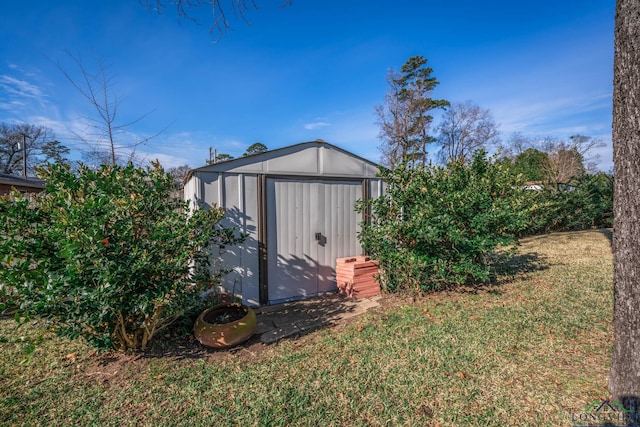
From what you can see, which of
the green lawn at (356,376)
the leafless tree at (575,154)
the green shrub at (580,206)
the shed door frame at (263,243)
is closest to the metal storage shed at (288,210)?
the shed door frame at (263,243)


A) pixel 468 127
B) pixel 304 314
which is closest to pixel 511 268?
pixel 304 314

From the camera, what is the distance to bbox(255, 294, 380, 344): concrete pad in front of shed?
3.39 metres

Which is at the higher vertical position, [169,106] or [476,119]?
[476,119]

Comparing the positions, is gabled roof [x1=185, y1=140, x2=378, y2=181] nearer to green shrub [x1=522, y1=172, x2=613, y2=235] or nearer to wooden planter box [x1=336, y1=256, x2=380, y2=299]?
wooden planter box [x1=336, y1=256, x2=380, y2=299]

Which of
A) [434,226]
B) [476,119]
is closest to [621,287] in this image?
[434,226]

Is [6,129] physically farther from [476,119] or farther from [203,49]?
[476,119]

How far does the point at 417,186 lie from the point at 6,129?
31.2 meters

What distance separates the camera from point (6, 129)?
2073 centimetres

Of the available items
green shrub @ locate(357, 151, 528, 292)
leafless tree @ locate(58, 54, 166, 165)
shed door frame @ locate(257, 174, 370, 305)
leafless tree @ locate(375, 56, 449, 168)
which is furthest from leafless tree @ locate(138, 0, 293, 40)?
leafless tree @ locate(375, 56, 449, 168)

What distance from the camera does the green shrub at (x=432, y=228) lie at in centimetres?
407

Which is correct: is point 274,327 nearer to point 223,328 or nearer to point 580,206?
point 223,328

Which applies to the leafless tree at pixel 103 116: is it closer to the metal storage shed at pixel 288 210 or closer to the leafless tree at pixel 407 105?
the metal storage shed at pixel 288 210

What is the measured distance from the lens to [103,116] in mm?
5238

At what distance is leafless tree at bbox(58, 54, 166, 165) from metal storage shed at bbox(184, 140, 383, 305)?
2.03 metres
